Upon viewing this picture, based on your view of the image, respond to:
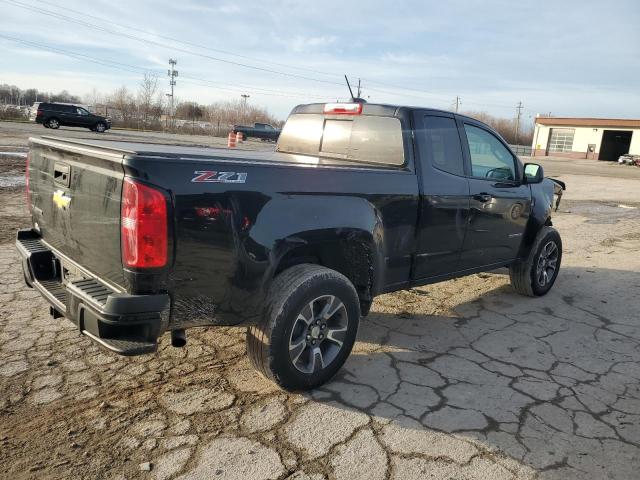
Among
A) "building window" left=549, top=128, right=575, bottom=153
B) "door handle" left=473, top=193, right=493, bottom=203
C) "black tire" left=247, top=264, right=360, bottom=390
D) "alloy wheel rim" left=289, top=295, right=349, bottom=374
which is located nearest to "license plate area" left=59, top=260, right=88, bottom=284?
"black tire" left=247, top=264, right=360, bottom=390

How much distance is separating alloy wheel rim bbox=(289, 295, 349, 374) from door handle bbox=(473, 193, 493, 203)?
1.86 metres

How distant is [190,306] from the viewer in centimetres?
271

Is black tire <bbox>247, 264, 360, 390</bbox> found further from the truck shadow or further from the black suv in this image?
the black suv

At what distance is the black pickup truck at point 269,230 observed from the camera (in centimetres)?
254

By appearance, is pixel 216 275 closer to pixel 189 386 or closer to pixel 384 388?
pixel 189 386

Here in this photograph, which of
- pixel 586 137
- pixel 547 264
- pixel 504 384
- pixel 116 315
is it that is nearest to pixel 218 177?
pixel 116 315

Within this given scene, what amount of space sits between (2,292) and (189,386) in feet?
8.25

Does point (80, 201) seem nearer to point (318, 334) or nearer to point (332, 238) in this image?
point (332, 238)

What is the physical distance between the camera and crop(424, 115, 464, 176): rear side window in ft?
13.5

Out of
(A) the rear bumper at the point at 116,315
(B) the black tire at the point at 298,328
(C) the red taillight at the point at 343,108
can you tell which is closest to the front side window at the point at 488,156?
(C) the red taillight at the point at 343,108

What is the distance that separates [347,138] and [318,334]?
1.87 metres

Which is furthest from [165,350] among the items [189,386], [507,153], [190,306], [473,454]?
[507,153]

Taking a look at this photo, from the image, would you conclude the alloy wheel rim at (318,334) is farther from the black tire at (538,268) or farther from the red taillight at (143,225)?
the black tire at (538,268)

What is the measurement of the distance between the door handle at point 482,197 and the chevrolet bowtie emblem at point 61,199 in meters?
3.24
